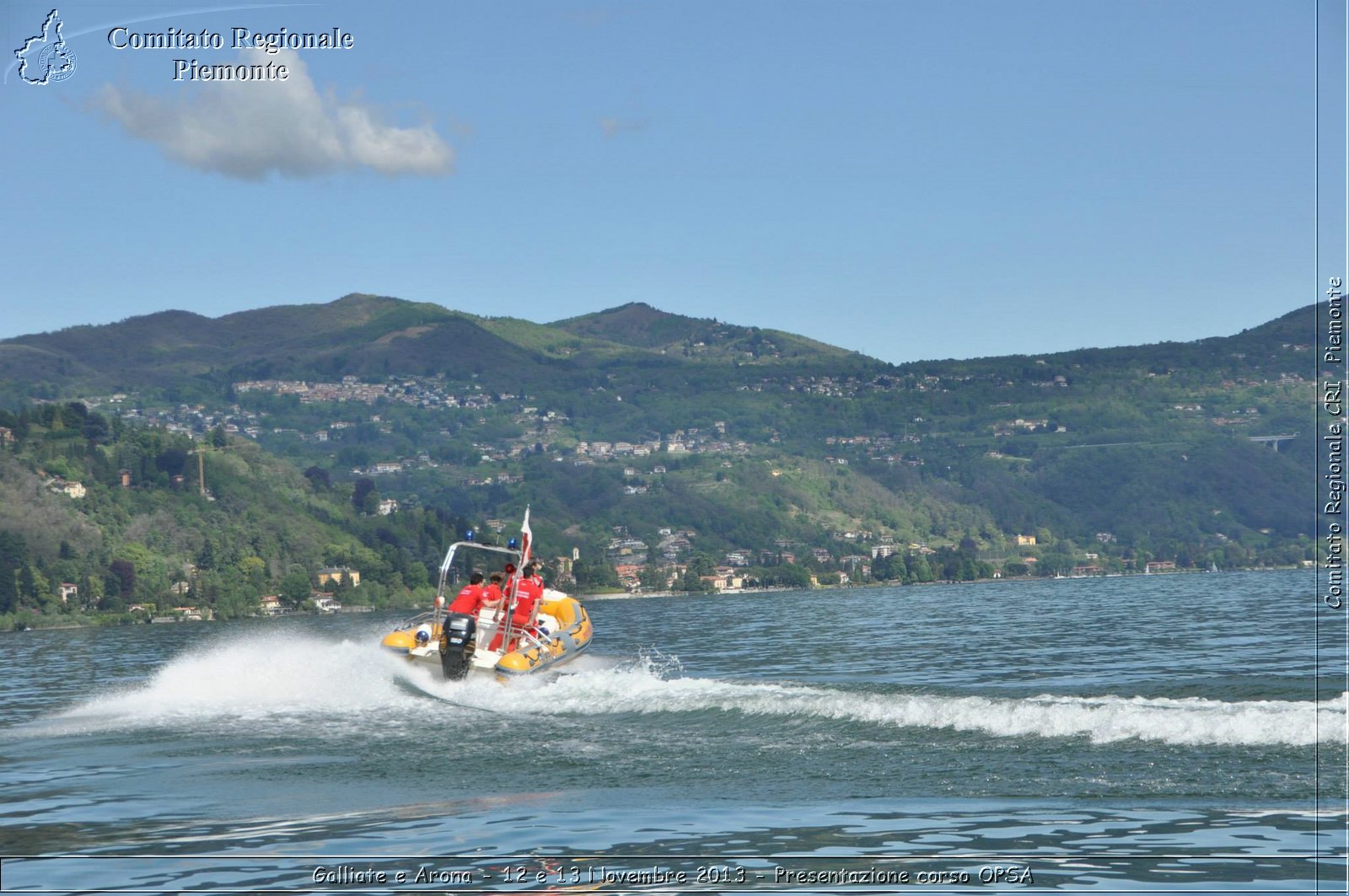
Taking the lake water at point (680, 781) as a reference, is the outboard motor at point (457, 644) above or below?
above

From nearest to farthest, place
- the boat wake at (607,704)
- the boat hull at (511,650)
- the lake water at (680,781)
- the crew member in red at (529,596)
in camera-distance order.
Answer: the lake water at (680,781)
the boat wake at (607,704)
the boat hull at (511,650)
the crew member in red at (529,596)

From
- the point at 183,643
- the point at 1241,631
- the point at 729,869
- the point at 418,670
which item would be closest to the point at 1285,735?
the point at 729,869

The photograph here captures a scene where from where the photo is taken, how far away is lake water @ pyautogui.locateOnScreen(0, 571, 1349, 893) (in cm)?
1188

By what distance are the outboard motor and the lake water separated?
14.9 inches

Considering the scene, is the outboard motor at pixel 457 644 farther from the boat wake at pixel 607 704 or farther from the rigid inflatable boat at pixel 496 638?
the boat wake at pixel 607 704

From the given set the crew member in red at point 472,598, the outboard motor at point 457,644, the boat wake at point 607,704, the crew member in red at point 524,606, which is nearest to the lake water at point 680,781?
the boat wake at point 607,704

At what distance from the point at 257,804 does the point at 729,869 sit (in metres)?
6.35

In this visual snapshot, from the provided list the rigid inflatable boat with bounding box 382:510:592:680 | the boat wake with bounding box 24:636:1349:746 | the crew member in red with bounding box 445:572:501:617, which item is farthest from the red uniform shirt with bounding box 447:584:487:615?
the boat wake with bounding box 24:636:1349:746

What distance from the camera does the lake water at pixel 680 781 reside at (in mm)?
11875

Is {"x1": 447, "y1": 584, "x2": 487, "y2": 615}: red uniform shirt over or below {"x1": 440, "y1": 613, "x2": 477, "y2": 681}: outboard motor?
over

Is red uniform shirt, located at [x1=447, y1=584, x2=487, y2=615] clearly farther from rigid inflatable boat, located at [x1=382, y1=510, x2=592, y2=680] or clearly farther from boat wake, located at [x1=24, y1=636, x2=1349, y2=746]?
boat wake, located at [x1=24, y1=636, x2=1349, y2=746]

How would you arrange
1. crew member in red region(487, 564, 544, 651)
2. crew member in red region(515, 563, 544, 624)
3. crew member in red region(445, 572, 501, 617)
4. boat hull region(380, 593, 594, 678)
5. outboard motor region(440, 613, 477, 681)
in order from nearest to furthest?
outboard motor region(440, 613, 477, 681) → boat hull region(380, 593, 594, 678) → crew member in red region(445, 572, 501, 617) → crew member in red region(487, 564, 544, 651) → crew member in red region(515, 563, 544, 624)

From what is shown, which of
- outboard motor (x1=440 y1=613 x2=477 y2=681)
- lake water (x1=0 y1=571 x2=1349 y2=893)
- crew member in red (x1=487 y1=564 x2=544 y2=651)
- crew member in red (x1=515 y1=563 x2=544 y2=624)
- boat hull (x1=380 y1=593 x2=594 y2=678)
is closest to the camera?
lake water (x1=0 y1=571 x2=1349 y2=893)

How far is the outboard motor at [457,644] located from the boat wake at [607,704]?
264mm
